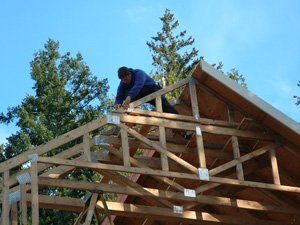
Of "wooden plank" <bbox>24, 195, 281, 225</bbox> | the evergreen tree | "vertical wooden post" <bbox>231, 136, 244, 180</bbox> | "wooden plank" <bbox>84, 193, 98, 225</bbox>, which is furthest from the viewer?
the evergreen tree

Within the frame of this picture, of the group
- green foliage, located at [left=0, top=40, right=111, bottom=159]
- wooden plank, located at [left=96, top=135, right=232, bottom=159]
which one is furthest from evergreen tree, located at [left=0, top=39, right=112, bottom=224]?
wooden plank, located at [left=96, top=135, right=232, bottom=159]

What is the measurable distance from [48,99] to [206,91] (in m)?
17.1

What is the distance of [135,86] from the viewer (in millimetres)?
8367

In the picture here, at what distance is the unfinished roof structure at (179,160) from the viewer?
7.34m

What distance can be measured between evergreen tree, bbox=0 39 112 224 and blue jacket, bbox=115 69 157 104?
1329 cm

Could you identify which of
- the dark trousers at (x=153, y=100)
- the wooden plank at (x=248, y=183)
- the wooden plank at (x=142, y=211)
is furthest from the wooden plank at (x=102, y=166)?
the dark trousers at (x=153, y=100)

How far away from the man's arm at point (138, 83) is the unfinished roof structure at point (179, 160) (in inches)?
7.7

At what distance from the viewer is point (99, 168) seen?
24.1 ft

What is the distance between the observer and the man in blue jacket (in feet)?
27.5

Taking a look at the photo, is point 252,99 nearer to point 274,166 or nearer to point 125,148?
point 274,166

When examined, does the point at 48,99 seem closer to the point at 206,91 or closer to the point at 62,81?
the point at 62,81

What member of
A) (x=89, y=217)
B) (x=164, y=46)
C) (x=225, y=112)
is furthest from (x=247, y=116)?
(x=164, y=46)

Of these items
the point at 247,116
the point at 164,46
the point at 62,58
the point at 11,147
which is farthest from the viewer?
the point at 164,46

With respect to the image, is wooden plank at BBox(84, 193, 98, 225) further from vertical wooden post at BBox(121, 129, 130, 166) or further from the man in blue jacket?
the man in blue jacket
